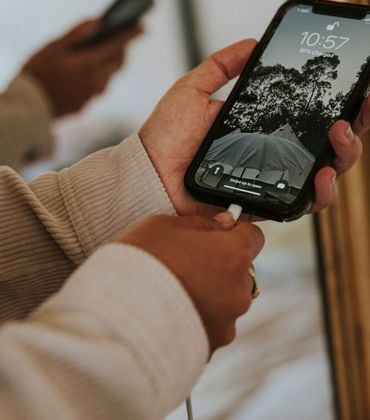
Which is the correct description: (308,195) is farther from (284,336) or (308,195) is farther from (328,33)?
(284,336)

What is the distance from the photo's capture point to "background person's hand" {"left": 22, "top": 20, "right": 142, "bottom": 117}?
2.12 feet

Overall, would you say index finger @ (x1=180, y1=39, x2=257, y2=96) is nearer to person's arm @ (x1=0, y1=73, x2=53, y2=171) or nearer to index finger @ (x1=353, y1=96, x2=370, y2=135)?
index finger @ (x1=353, y1=96, x2=370, y2=135)

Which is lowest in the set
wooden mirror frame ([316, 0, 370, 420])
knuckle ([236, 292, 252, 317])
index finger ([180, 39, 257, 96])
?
wooden mirror frame ([316, 0, 370, 420])

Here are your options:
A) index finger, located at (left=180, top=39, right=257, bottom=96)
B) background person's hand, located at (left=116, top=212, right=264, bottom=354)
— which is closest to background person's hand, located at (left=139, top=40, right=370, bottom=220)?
index finger, located at (left=180, top=39, right=257, bottom=96)

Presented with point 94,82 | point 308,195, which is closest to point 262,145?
point 308,195

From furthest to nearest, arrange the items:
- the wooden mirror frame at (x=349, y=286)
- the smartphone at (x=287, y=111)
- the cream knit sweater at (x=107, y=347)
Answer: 1. the wooden mirror frame at (x=349, y=286)
2. the smartphone at (x=287, y=111)
3. the cream knit sweater at (x=107, y=347)

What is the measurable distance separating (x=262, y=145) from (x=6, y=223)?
0.18 meters

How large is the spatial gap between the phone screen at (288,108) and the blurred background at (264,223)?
13 centimetres

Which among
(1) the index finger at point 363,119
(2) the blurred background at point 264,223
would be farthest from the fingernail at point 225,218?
(2) the blurred background at point 264,223

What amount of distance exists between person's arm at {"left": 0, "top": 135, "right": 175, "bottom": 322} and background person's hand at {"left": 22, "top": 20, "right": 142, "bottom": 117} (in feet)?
0.57

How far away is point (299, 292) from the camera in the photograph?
2.33 feet

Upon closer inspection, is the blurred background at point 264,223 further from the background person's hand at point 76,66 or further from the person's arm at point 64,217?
the person's arm at point 64,217

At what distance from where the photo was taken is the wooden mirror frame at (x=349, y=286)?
626mm

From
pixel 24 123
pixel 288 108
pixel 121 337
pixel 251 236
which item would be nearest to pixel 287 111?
pixel 288 108
